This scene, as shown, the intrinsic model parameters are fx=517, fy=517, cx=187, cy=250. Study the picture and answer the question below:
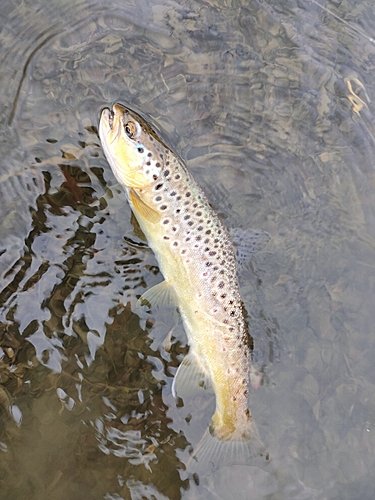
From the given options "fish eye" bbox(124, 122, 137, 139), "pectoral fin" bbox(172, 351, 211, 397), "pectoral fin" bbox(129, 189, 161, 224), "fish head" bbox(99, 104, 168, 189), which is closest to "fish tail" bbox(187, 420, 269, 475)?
"pectoral fin" bbox(172, 351, 211, 397)

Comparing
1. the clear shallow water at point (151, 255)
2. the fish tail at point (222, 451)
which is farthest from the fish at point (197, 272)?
the clear shallow water at point (151, 255)

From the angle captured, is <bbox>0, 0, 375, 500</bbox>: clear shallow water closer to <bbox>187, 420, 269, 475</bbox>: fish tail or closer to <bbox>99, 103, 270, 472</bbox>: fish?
<bbox>187, 420, 269, 475</bbox>: fish tail

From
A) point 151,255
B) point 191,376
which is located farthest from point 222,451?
point 151,255

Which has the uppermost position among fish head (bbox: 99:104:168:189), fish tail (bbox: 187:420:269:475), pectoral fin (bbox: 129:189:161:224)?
fish head (bbox: 99:104:168:189)

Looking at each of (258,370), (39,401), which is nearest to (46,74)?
(39,401)

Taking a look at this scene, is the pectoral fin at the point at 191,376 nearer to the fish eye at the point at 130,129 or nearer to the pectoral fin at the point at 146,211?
the pectoral fin at the point at 146,211

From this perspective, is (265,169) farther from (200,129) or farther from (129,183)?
(129,183)
